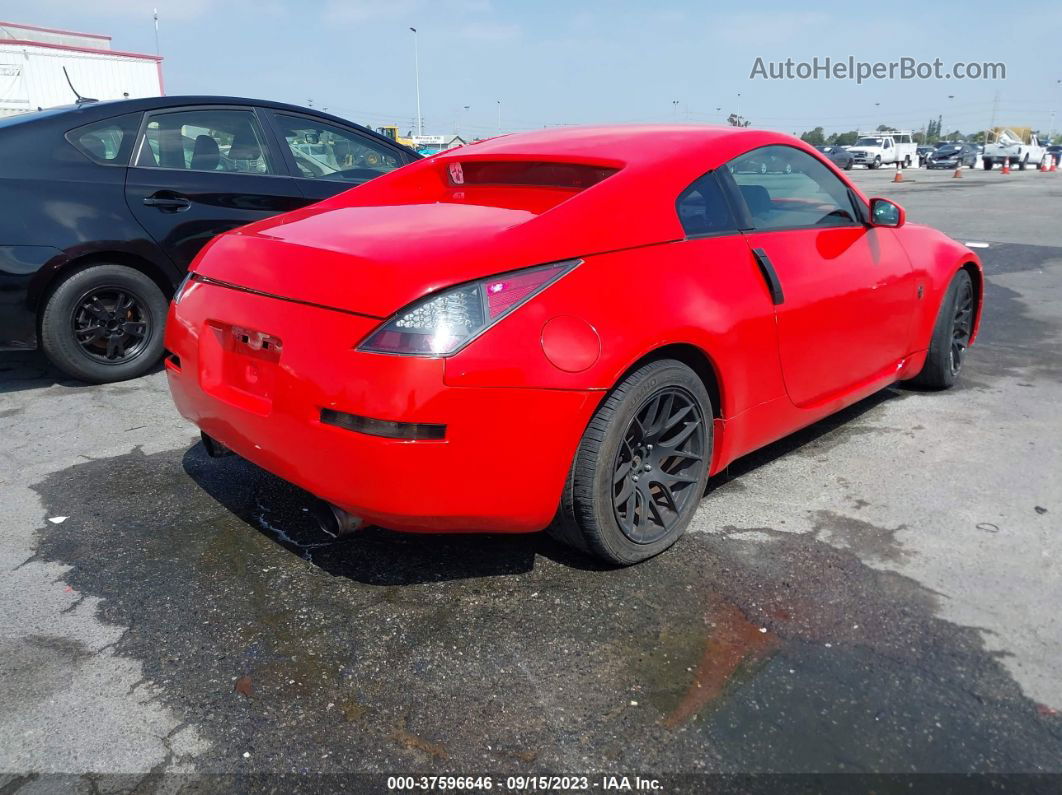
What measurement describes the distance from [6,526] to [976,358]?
550cm

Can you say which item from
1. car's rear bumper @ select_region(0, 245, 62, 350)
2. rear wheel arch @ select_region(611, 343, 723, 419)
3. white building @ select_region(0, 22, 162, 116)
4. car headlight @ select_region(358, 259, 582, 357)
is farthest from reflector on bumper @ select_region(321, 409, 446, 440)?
white building @ select_region(0, 22, 162, 116)

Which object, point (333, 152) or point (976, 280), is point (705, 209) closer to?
point (976, 280)

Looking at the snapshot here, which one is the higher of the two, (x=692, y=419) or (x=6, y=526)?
(x=692, y=419)

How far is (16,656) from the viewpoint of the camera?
2375mm

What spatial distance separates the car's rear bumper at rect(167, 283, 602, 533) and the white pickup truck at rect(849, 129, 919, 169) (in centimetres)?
4808

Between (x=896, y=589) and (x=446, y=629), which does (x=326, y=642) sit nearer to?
(x=446, y=629)

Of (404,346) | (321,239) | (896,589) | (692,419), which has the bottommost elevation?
(896,589)

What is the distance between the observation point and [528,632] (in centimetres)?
248

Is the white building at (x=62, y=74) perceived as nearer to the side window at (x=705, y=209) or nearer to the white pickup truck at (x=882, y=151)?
the side window at (x=705, y=209)

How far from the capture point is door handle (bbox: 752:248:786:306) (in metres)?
3.12

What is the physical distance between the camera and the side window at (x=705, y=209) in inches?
115

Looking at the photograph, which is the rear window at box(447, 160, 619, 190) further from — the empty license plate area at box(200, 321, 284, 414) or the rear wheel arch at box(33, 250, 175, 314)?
the rear wheel arch at box(33, 250, 175, 314)

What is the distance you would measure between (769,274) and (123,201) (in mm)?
3673

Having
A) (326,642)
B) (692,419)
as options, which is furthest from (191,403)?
(692,419)
